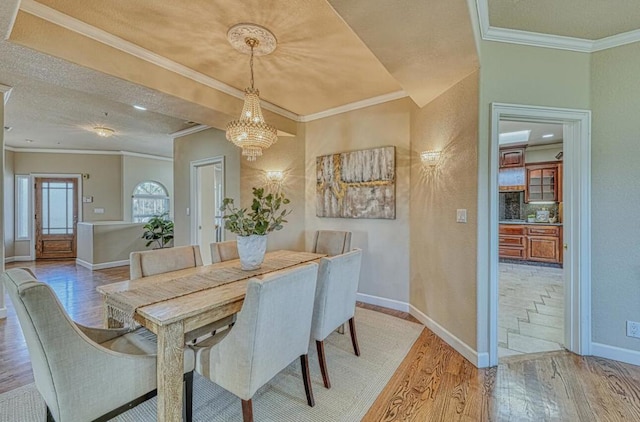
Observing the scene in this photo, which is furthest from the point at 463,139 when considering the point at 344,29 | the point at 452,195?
the point at 344,29

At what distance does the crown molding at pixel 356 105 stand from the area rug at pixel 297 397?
2736mm

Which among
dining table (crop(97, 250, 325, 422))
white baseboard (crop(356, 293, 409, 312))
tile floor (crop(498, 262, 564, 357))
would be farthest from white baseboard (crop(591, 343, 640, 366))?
dining table (crop(97, 250, 325, 422))

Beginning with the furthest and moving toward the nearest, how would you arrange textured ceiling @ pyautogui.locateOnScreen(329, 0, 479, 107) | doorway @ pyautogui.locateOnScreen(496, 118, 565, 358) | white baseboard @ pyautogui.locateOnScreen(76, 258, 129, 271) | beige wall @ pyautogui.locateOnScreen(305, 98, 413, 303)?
1. white baseboard @ pyautogui.locateOnScreen(76, 258, 129, 271)
2. doorway @ pyautogui.locateOnScreen(496, 118, 565, 358)
3. beige wall @ pyautogui.locateOnScreen(305, 98, 413, 303)
4. textured ceiling @ pyautogui.locateOnScreen(329, 0, 479, 107)

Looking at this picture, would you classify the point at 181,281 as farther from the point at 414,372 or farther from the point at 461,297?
the point at 461,297

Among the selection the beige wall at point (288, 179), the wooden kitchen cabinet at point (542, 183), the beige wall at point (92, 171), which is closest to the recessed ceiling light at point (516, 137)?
the wooden kitchen cabinet at point (542, 183)

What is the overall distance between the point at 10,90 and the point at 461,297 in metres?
Answer: 5.21

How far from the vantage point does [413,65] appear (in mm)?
2229

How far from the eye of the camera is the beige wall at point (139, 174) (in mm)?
7312

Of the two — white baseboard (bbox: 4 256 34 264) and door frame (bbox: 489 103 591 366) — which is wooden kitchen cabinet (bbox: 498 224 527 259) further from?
white baseboard (bbox: 4 256 34 264)

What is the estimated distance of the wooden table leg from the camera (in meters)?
1.37

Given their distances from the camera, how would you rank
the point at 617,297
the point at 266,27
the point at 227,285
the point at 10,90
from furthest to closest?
the point at 10,90 < the point at 617,297 < the point at 266,27 < the point at 227,285

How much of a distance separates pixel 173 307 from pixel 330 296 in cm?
99

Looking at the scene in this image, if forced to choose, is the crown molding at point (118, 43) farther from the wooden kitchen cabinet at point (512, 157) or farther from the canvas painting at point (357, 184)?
the wooden kitchen cabinet at point (512, 157)

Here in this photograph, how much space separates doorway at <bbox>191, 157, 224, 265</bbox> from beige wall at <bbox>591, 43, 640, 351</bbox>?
4666mm
